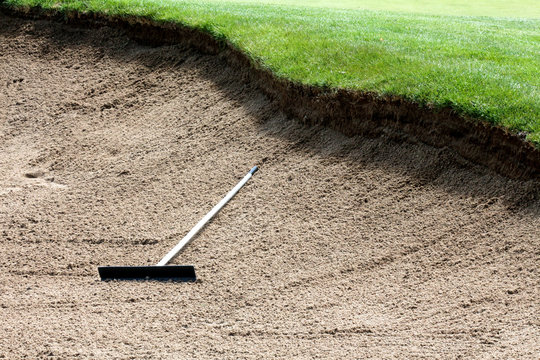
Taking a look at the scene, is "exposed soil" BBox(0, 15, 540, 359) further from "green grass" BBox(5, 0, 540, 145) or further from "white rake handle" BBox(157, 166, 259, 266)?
"green grass" BBox(5, 0, 540, 145)

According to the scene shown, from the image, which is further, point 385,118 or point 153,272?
point 385,118

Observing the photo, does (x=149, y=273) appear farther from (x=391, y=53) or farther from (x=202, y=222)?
(x=391, y=53)

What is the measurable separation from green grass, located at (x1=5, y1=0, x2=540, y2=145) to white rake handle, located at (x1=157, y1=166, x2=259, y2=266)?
1.58 m

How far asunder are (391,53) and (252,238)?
3.54 metres

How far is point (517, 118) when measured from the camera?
628 centimetres

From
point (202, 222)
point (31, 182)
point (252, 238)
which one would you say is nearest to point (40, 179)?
point (31, 182)

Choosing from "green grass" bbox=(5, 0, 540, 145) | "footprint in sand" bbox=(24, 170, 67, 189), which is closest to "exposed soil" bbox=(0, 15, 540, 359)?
"footprint in sand" bbox=(24, 170, 67, 189)

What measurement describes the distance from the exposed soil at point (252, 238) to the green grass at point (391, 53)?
58 cm

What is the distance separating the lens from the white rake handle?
662cm

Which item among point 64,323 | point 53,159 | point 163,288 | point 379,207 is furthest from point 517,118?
point 53,159

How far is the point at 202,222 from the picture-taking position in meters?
7.05

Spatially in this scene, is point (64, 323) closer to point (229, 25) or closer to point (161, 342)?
point (161, 342)

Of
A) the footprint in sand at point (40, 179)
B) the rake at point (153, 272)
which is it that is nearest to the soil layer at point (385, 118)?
the rake at point (153, 272)

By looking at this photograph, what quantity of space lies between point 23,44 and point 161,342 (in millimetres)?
8520
